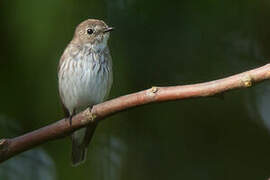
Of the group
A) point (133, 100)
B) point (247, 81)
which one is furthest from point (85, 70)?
point (247, 81)

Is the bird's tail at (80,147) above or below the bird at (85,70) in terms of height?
below

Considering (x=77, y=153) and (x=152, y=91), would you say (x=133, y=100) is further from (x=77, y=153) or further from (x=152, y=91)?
(x=77, y=153)

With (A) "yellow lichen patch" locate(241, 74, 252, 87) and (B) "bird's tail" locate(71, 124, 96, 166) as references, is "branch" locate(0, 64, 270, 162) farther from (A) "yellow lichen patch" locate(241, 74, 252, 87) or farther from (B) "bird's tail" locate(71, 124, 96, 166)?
(B) "bird's tail" locate(71, 124, 96, 166)

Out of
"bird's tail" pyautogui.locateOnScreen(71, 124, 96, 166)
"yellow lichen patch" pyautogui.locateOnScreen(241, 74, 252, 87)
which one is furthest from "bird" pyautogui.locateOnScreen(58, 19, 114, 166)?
"yellow lichen patch" pyautogui.locateOnScreen(241, 74, 252, 87)

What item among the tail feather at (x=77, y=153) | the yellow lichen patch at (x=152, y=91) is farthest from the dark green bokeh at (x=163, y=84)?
the yellow lichen patch at (x=152, y=91)

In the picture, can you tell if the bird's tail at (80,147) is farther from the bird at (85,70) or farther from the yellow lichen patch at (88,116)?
the yellow lichen patch at (88,116)

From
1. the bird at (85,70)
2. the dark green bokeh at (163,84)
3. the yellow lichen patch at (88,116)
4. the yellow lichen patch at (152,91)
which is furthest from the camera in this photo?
the bird at (85,70)
